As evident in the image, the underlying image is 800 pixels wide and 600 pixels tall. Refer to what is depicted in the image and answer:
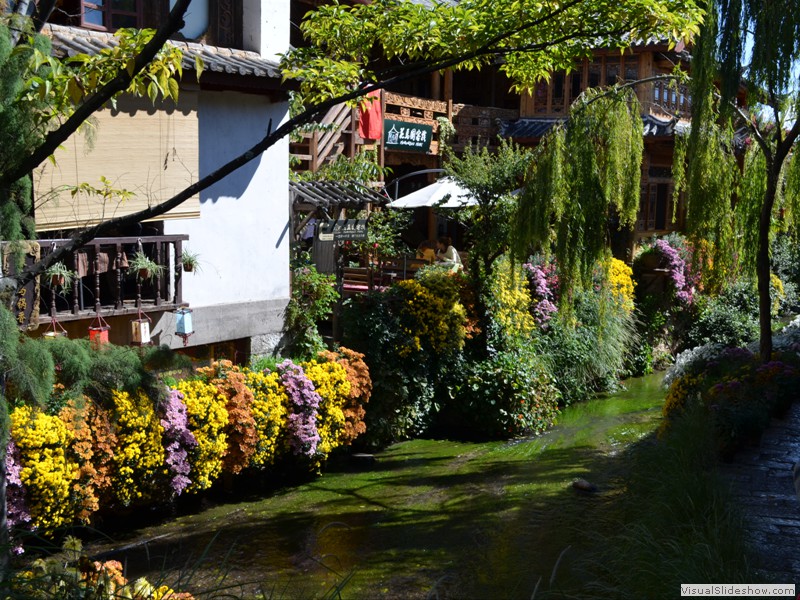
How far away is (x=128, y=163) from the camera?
1015 centimetres

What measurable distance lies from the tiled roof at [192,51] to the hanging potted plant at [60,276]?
85.6 inches

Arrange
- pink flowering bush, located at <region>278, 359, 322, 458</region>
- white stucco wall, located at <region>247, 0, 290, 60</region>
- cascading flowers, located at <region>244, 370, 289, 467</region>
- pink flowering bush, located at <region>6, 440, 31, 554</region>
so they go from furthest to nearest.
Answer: white stucco wall, located at <region>247, 0, 290, 60</region> → pink flowering bush, located at <region>278, 359, 322, 458</region> → cascading flowers, located at <region>244, 370, 289, 467</region> → pink flowering bush, located at <region>6, 440, 31, 554</region>

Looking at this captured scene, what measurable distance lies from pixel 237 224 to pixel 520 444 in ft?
17.3

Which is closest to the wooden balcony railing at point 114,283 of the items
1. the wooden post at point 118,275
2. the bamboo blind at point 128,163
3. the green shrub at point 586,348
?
the wooden post at point 118,275

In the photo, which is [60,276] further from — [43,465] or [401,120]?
[401,120]

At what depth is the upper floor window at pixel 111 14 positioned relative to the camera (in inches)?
435

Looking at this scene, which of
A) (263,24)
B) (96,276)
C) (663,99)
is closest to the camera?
(96,276)

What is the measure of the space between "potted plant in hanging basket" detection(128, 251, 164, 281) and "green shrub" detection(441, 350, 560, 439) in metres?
5.46

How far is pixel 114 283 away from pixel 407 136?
12746 mm

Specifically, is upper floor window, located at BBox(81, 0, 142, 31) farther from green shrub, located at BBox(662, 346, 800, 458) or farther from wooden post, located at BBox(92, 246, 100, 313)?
green shrub, located at BBox(662, 346, 800, 458)

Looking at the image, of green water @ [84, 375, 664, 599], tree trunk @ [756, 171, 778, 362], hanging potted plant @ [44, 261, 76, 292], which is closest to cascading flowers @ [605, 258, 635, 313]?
green water @ [84, 375, 664, 599]

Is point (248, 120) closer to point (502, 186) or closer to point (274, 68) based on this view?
point (274, 68)

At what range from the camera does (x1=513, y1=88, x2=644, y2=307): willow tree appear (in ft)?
42.8

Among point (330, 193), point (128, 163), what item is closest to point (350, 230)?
point (330, 193)
